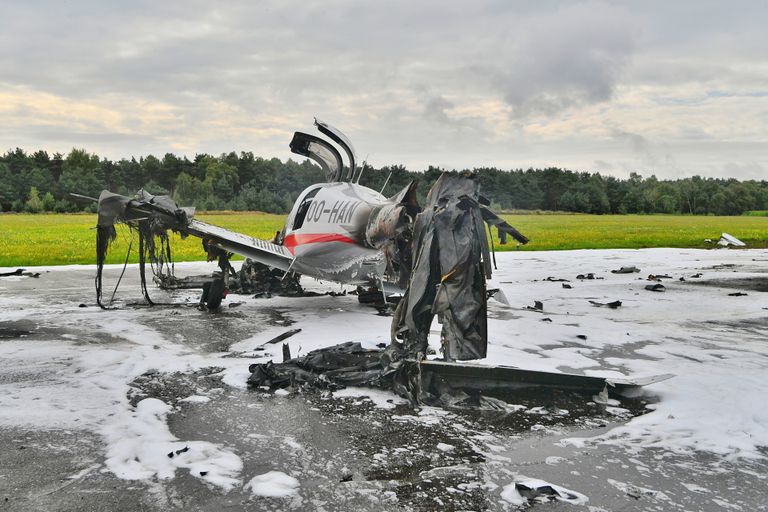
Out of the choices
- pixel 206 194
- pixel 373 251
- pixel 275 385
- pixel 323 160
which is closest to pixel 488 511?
pixel 275 385

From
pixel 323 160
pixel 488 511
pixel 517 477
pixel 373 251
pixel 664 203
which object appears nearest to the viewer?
pixel 488 511

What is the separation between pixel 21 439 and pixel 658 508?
5302 millimetres

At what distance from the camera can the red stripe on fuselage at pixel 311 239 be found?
11945 mm

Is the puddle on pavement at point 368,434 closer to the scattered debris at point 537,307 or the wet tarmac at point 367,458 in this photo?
the wet tarmac at point 367,458

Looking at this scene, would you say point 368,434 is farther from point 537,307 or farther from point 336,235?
point 537,307

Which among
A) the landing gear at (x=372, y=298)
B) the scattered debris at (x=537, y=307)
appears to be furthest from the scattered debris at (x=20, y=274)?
the scattered debris at (x=537, y=307)

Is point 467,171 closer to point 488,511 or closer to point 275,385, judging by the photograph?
point 275,385

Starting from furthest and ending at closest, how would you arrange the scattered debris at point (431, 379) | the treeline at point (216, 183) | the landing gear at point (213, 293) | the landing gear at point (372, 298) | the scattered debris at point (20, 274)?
the treeline at point (216, 183), the scattered debris at point (20, 274), the landing gear at point (372, 298), the landing gear at point (213, 293), the scattered debris at point (431, 379)

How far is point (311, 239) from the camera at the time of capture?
12852 mm

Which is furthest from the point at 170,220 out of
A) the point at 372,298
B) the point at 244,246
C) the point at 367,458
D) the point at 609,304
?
the point at 609,304

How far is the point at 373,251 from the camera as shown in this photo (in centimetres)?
1141

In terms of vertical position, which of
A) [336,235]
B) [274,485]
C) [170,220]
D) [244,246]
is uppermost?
[170,220]

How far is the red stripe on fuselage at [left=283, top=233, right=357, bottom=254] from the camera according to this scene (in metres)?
11.9

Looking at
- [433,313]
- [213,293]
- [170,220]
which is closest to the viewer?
[433,313]
